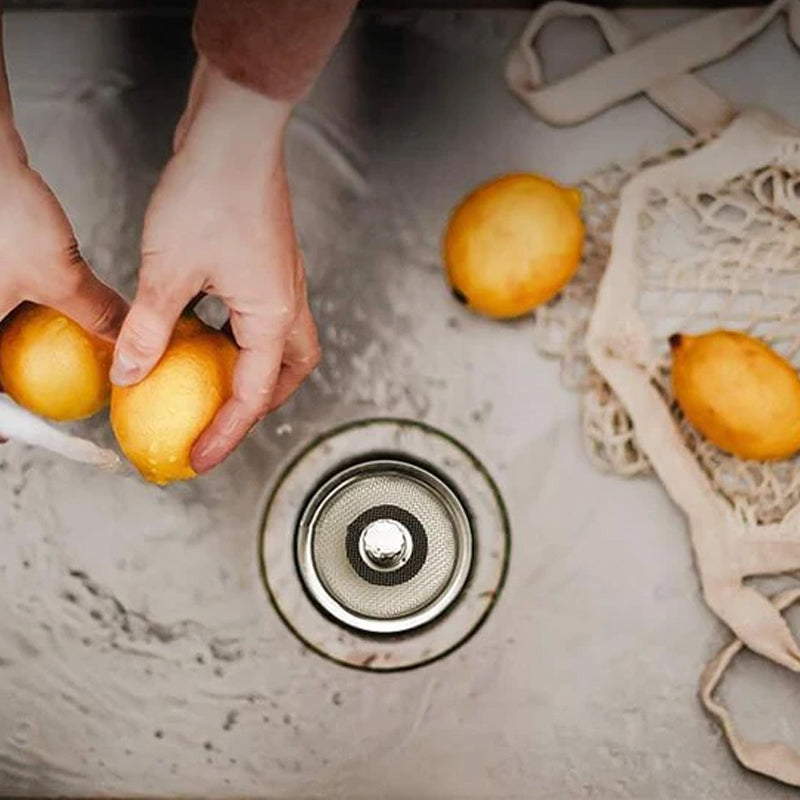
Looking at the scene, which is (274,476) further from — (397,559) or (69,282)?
(69,282)

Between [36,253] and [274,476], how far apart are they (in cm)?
25

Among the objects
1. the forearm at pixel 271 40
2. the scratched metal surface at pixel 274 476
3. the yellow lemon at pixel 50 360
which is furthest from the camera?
the scratched metal surface at pixel 274 476

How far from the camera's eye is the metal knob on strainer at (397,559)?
2.80ft

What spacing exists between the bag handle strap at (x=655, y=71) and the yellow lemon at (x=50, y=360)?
0.35 meters

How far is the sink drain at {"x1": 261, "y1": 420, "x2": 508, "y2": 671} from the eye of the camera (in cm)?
86

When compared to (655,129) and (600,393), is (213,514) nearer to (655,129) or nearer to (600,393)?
(600,393)

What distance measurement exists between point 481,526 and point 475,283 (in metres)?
0.16

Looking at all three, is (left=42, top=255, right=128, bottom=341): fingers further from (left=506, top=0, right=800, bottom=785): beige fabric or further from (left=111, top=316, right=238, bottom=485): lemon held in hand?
(left=506, top=0, right=800, bottom=785): beige fabric

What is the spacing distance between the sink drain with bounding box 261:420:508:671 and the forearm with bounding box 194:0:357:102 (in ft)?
0.90

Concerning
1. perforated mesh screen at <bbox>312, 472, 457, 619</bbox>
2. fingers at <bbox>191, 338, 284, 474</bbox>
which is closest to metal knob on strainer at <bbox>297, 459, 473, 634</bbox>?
perforated mesh screen at <bbox>312, 472, 457, 619</bbox>

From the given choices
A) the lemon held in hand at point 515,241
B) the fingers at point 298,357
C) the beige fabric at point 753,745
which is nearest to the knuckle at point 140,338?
the fingers at point 298,357

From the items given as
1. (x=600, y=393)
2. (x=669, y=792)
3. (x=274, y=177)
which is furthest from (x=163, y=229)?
(x=669, y=792)

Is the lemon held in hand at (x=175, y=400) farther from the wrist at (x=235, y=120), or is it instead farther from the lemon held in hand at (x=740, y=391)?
the lemon held in hand at (x=740, y=391)

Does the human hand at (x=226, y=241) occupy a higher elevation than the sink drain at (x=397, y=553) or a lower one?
higher
